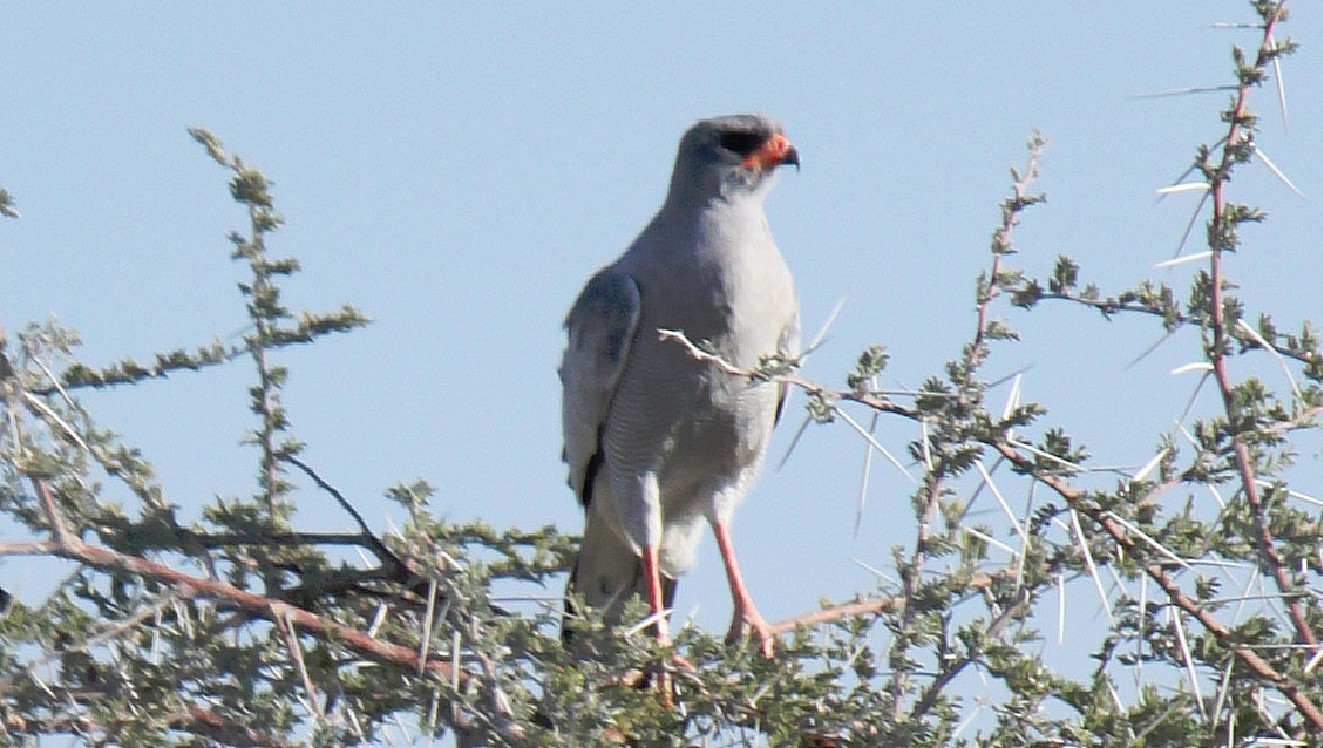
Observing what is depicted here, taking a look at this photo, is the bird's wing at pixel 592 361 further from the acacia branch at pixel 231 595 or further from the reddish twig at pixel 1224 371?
the reddish twig at pixel 1224 371

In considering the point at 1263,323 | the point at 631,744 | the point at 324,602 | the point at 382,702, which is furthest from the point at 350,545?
the point at 1263,323

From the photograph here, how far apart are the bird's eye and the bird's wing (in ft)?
1.97

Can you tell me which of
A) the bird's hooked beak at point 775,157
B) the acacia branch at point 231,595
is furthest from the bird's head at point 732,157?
the acacia branch at point 231,595

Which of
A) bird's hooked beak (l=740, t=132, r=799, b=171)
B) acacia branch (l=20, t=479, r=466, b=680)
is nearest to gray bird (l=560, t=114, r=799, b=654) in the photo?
bird's hooked beak (l=740, t=132, r=799, b=171)

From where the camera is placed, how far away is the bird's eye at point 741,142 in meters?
5.57

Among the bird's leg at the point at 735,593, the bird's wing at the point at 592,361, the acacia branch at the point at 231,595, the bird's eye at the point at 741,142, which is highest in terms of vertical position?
the bird's eye at the point at 741,142

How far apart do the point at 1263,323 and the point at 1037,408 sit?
1.88 ft

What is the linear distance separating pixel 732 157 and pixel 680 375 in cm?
80

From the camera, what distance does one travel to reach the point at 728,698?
3322 mm

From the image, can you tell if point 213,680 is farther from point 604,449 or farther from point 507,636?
point 604,449

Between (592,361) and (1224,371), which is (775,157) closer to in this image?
(592,361)

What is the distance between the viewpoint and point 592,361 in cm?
535

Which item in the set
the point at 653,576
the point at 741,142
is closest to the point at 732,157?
the point at 741,142

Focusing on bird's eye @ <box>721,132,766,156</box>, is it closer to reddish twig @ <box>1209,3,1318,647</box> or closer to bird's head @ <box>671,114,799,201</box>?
bird's head @ <box>671,114,799,201</box>
